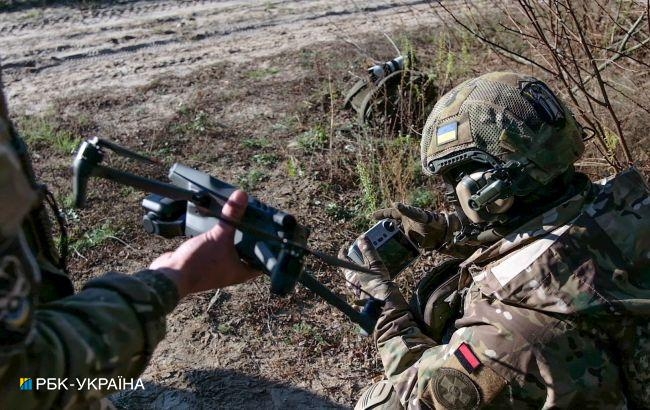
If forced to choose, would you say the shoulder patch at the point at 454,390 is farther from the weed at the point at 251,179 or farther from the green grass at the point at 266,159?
the green grass at the point at 266,159

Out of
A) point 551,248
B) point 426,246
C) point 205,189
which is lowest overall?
point 426,246

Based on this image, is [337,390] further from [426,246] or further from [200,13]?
[200,13]

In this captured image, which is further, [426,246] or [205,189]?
[426,246]

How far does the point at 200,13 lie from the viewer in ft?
29.0

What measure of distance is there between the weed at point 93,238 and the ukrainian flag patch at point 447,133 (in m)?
2.45

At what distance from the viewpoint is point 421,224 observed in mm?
3105

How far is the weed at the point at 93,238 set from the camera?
429 cm

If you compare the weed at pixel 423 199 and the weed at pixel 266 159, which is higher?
the weed at pixel 266 159

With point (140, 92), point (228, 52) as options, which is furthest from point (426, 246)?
point (228, 52)

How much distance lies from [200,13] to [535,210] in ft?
23.2

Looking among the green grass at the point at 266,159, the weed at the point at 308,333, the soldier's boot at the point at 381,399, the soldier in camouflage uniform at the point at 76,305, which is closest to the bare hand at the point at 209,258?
the soldier in camouflage uniform at the point at 76,305

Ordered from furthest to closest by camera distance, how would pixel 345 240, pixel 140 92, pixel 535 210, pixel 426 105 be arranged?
Answer: pixel 140 92, pixel 426 105, pixel 345 240, pixel 535 210

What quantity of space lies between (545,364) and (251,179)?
2995 mm

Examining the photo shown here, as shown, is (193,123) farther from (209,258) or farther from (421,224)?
(209,258)
